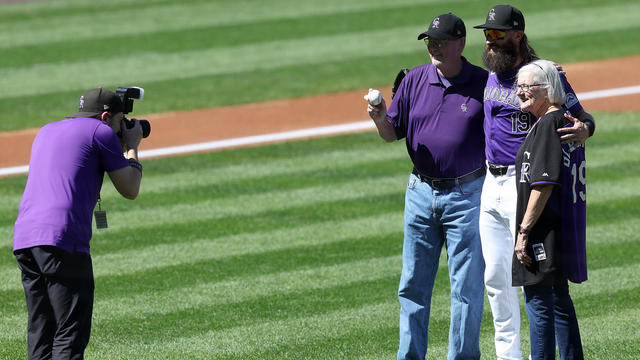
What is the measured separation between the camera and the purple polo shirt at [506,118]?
5781 millimetres

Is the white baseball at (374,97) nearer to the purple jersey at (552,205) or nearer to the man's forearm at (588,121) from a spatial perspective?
the purple jersey at (552,205)

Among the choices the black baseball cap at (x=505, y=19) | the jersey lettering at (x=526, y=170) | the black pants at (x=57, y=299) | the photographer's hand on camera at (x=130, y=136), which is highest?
the black baseball cap at (x=505, y=19)

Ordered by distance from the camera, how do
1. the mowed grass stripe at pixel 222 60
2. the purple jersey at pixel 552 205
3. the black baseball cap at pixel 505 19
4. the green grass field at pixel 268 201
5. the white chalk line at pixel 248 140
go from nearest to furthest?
the purple jersey at pixel 552 205, the black baseball cap at pixel 505 19, the green grass field at pixel 268 201, the white chalk line at pixel 248 140, the mowed grass stripe at pixel 222 60

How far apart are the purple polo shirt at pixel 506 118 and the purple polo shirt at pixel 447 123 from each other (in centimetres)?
11

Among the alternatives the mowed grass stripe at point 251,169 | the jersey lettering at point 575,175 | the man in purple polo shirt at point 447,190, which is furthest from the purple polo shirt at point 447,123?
the mowed grass stripe at point 251,169

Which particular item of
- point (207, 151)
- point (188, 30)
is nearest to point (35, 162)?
point (207, 151)

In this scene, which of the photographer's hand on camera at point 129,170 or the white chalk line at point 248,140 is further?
the white chalk line at point 248,140

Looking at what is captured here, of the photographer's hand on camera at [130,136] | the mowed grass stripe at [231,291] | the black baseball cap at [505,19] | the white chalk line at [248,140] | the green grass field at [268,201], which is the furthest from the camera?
the white chalk line at [248,140]

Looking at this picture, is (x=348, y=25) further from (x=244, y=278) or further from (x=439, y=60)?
(x=439, y=60)

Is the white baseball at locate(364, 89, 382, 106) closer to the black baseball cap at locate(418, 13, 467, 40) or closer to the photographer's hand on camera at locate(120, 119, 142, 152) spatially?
the black baseball cap at locate(418, 13, 467, 40)

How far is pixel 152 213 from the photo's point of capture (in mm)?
10164

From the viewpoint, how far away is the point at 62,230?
17.2 feet

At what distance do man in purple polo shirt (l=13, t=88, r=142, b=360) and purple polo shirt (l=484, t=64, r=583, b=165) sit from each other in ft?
6.78

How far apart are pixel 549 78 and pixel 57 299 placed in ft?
9.23
